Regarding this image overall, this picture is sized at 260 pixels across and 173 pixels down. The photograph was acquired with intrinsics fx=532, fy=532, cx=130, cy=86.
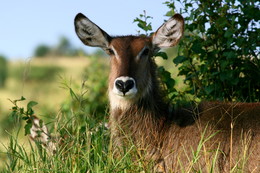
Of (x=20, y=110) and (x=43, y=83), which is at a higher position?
(x=20, y=110)

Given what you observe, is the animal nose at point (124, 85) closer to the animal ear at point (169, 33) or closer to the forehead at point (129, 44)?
the forehead at point (129, 44)

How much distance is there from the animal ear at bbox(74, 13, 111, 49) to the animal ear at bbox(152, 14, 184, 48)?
57 centimetres

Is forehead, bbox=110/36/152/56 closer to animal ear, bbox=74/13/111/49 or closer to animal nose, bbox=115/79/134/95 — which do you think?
animal ear, bbox=74/13/111/49

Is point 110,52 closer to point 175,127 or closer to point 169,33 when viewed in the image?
point 169,33

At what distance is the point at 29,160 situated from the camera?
19.4ft

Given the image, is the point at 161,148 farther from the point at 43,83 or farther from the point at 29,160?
the point at 43,83

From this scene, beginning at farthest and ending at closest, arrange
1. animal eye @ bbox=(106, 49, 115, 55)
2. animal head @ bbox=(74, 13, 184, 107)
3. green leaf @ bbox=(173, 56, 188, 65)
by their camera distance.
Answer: green leaf @ bbox=(173, 56, 188, 65)
animal eye @ bbox=(106, 49, 115, 55)
animal head @ bbox=(74, 13, 184, 107)

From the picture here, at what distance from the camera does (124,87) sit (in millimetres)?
5422

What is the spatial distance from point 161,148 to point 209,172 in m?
0.83

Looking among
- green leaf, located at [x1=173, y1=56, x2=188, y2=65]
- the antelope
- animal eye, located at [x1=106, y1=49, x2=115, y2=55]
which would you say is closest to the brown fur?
the antelope

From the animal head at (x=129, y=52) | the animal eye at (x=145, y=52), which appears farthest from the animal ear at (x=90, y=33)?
the animal eye at (x=145, y=52)

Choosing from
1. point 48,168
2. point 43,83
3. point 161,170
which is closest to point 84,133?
point 48,168

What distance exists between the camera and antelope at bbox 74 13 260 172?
535 centimetres

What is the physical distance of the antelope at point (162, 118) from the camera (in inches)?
211
